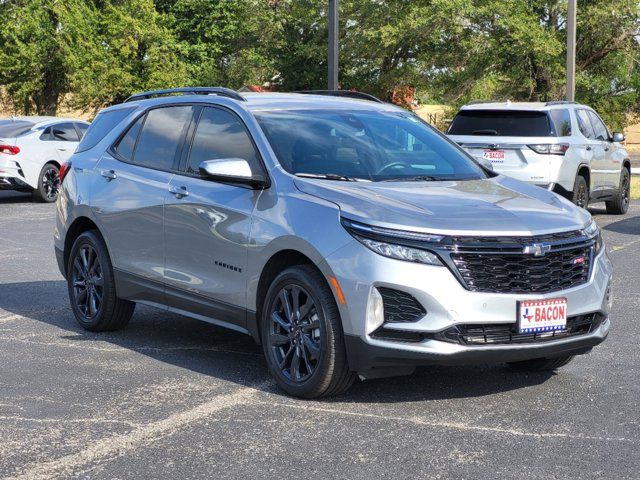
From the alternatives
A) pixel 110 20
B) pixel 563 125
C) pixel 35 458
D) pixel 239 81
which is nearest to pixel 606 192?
pixel 563 125

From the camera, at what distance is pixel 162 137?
7898 millimetres

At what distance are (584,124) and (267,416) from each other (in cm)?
1259

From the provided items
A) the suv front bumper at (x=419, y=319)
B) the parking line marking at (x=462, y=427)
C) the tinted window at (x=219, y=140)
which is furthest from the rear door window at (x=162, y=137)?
the parking line marking at (x=462, y=427)

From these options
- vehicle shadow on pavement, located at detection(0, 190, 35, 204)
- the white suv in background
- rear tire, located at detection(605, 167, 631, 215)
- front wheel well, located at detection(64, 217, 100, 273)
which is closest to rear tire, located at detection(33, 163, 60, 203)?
vehicle shadow on pavement, located at detection(0, 190, 35, 204)

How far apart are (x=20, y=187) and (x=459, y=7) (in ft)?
83.3

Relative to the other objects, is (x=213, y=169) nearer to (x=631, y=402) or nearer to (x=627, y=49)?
(x=631, y=402)

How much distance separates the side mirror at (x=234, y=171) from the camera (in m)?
6.61

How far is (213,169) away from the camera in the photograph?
6.64 metres

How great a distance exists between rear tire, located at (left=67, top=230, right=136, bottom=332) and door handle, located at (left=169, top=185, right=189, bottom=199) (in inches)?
42.3

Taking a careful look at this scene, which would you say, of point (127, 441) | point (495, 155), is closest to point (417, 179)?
point (127, 441)

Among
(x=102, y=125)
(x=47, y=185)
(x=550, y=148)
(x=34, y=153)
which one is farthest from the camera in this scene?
(x=47, y=185)

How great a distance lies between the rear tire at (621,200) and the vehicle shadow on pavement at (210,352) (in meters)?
11.4

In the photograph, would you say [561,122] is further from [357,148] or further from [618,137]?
[357,148]

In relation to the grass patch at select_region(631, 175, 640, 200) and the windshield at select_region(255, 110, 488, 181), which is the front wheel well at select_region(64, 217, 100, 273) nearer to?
the windshield at select_region(255, 110, 488, 181)
